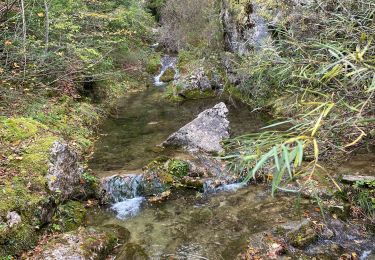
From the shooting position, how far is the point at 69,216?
633cm

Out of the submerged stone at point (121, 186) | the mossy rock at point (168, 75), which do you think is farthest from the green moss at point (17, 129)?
the mossy rock at point (168, 75)

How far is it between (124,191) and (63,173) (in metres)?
1.45

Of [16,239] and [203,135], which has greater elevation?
[16,239]

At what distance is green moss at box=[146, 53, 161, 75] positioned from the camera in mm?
20500

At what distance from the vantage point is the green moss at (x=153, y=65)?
67.3 ft

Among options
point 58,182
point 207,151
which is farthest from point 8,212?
point 207,151

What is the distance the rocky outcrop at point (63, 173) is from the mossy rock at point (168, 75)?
12.0 meters

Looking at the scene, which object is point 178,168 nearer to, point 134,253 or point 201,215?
point 201,215

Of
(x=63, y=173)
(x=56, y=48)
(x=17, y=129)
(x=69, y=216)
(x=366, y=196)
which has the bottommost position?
(x=366, y=196)

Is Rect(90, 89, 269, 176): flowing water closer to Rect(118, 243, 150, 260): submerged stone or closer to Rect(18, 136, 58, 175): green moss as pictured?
Rect(18, 136, 58, 175): green moss

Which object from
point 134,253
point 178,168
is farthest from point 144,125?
point 134,253

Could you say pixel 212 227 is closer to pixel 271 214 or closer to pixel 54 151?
pixel 271 214

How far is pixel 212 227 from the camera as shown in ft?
20.7

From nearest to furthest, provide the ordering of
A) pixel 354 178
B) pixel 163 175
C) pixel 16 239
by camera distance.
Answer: pixel 16 239 < pixel 354 178 < pixel 163 175
